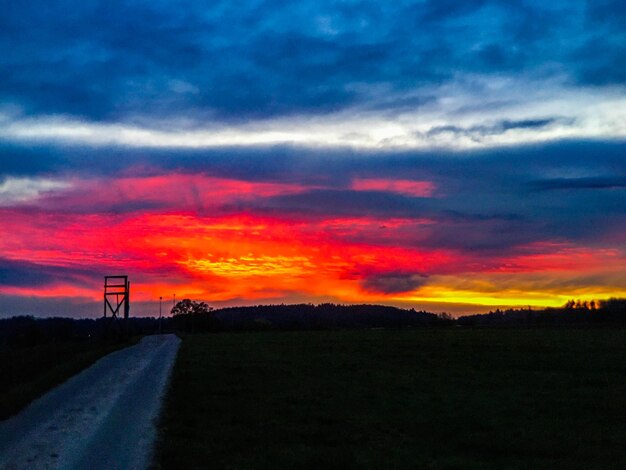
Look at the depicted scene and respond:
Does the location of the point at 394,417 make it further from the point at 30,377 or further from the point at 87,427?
the point at 30,377

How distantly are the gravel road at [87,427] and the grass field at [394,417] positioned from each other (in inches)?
24.4

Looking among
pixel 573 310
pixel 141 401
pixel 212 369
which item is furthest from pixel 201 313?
pixel 141 401

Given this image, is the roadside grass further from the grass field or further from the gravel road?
the grass field

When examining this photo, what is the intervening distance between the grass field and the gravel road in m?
0.62

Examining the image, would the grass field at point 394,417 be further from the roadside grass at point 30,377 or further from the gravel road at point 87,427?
the roadside grass at point 30,377

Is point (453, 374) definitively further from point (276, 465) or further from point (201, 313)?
point (201, 313)

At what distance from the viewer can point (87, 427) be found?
589 inches

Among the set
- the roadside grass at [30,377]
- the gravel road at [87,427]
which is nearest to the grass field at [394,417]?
the gravel road at [87,427]

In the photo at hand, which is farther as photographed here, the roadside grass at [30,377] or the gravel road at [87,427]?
the roadside grass at [30,377]

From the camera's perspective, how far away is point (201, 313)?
146 meters

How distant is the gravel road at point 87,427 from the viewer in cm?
1172

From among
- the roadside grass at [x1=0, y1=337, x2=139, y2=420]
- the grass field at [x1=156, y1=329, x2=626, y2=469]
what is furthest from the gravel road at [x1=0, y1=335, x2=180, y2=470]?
the grass field at [x1=156, y1=329, x2=626, y2=469]

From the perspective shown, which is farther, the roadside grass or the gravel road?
the roadside grass

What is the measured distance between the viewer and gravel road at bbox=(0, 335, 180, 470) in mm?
11719
